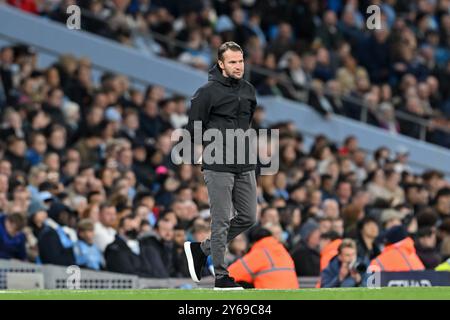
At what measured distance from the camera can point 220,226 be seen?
11.5 m

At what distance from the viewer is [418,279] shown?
13164 mm

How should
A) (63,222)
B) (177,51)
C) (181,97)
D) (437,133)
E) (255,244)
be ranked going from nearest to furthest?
(255,244) < (63,222) < (181,97) < (177,51) < (437,133)

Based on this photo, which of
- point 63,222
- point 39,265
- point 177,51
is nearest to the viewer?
point 39,265

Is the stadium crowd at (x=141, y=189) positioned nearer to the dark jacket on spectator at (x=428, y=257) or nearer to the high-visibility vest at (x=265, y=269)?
the dark jacket on spectator at (x=428, y=257)

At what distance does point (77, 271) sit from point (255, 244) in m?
2.04

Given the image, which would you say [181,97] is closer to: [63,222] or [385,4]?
[63,222]

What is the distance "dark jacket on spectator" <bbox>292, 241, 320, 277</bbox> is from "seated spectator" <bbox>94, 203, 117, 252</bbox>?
6.35 ft

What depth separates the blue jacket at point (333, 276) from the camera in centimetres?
1427

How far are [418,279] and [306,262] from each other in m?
3.04

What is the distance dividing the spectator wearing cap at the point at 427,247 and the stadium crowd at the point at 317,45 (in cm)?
750

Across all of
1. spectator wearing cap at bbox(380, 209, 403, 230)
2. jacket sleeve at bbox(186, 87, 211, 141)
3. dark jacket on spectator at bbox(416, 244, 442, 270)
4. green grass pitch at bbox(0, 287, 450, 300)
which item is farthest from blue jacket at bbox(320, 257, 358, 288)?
green grass pitch at bbox(0, 287, 450, 300)

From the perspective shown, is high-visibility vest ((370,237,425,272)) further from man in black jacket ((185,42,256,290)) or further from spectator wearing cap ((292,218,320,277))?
man in black jacket ((185,42,256,290))

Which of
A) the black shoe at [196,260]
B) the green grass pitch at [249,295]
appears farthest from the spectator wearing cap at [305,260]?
the green grass pitch at [249,295]

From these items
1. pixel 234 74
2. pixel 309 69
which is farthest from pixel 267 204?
pixel 234 74
